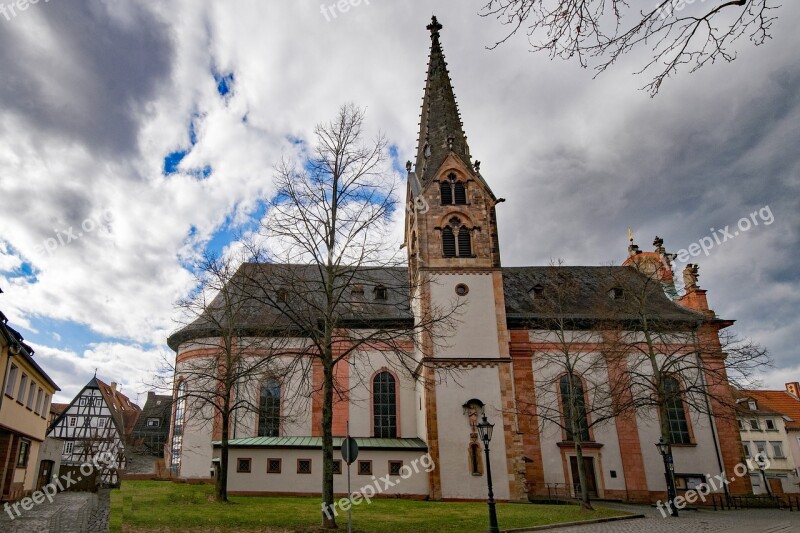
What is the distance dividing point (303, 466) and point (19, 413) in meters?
11.6

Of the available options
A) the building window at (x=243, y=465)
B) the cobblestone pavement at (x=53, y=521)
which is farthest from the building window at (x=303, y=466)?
the cobblestone pavement at (x=53, y=521)

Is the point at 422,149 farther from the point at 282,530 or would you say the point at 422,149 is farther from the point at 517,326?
the point at 282,530

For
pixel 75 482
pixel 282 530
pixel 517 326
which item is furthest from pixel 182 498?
pixel 75 482

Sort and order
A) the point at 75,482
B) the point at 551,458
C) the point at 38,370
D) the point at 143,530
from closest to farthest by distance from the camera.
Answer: the point at 143,530 < the point at 38,370 < the point at 551,458 < the point at 75,482

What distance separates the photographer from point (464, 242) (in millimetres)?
29312

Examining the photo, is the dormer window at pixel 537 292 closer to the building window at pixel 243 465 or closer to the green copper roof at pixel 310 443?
the green copper roof at pixel 310 443

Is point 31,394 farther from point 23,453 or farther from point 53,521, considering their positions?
point 53,521

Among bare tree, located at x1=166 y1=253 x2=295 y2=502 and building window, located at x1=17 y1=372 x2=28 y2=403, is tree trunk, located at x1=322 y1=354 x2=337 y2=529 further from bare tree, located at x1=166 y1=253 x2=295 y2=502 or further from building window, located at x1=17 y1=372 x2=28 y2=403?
building window, located at x1=17 y1=372 x2=28 y2=403

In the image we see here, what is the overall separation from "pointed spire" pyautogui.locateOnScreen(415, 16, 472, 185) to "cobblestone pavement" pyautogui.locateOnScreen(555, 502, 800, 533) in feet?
65.3

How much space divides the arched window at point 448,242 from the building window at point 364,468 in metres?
11.3

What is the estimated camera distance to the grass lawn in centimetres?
1305

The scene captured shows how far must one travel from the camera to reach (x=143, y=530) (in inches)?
472

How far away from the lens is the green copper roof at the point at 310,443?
24.6 meters

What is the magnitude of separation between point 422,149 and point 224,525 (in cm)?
2510
